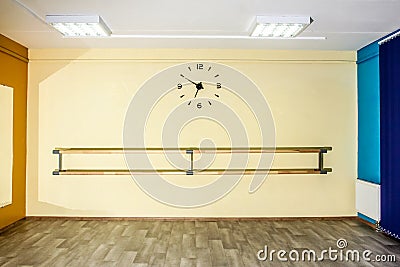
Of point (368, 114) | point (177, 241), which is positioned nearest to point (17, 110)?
point (177, 241)

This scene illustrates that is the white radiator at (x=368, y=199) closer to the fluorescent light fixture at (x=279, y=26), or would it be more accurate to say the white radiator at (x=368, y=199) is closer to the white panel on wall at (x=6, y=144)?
the fluorescent light fixture at (x=279, y=26)

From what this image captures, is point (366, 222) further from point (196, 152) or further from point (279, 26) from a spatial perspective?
point (279, 26)

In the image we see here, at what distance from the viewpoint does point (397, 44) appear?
4.90 metres

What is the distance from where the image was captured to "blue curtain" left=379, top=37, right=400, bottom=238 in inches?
192

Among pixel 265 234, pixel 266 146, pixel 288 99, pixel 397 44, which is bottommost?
pixel 265 234

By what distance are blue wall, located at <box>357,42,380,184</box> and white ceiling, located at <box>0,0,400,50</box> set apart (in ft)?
0.78

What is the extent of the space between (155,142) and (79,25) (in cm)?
205

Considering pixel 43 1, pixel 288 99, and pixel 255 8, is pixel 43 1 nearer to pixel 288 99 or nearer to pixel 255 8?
pixel 255 8

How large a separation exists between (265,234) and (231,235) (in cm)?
43

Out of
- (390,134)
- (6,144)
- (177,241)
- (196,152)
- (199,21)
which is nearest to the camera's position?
(199,21)

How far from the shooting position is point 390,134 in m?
5.03

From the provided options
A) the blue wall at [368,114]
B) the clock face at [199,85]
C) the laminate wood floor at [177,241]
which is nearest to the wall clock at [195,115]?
the clock face at [199,85]

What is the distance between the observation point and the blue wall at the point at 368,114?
18.2 feet

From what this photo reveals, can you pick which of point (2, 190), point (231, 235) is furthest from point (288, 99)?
point (2, 190)
